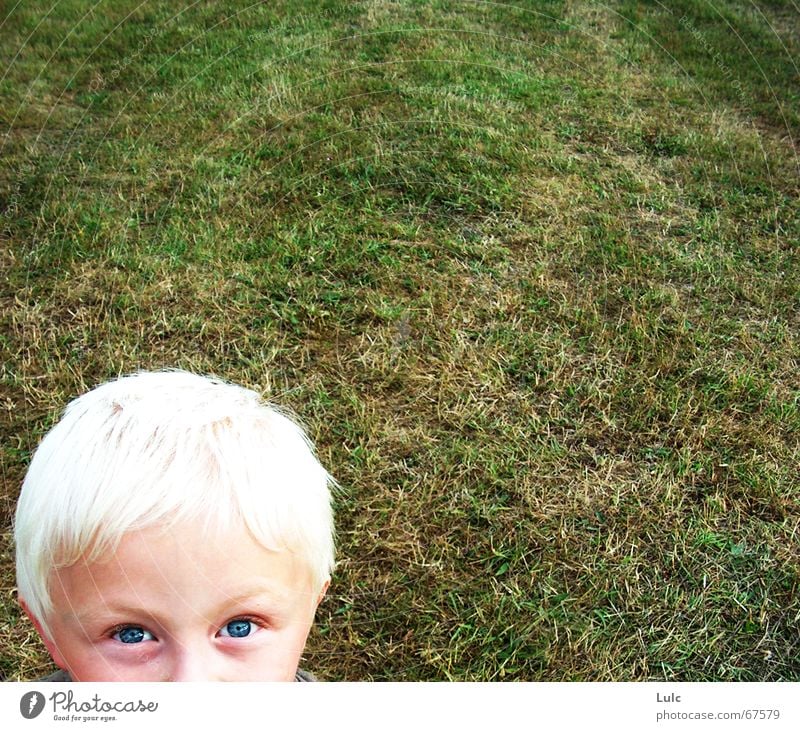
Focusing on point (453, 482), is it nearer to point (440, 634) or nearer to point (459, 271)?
point (440, 634)

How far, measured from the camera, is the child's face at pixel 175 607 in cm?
60

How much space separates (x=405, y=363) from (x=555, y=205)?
32cm

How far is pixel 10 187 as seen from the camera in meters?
0.92

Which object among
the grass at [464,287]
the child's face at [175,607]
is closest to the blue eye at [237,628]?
the child's face at [175,607]

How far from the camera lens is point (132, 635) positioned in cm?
62

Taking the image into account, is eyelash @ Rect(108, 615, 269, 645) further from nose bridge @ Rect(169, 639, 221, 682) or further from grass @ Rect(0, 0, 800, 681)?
grass @ Rect(0, 0, 800, 681)

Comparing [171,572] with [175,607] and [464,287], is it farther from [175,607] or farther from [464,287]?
[464,287]

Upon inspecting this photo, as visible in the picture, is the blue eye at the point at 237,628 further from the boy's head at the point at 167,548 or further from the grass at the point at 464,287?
the grass at the point at 464,287

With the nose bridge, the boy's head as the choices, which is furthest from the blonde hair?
the nose bridge

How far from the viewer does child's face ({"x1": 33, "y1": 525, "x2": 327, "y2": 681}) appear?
23.7 inches

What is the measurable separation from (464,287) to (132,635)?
567 millimetres

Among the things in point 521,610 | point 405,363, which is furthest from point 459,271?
point 521,610

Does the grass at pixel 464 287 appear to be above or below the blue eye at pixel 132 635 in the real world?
above
